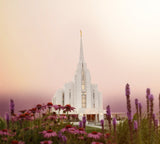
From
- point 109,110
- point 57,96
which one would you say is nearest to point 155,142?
point 109,110

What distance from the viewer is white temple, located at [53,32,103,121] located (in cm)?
3359

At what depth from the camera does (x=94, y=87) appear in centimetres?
3584

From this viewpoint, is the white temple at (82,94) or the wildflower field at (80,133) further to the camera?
the white temple at (82,94)

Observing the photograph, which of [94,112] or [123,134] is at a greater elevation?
[123,134]

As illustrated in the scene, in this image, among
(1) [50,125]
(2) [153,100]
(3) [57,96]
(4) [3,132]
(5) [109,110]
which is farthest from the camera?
(3) [57,96]

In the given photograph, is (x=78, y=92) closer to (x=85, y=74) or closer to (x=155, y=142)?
(x=85, y=74)

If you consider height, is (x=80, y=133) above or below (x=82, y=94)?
below

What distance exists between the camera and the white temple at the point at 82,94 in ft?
110

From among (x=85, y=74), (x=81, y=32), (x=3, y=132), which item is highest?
(x=81, y=32)

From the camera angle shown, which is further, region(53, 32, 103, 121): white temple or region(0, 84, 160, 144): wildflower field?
region(53, 32, 103, 121): white temple

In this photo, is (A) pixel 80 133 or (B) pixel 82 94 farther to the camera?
(B) pixel 82 94

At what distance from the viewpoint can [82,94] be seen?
34.3 meters

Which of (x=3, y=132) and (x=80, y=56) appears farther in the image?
(x=80, y=56)

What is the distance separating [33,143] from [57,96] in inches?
1207
